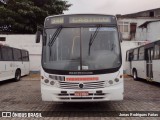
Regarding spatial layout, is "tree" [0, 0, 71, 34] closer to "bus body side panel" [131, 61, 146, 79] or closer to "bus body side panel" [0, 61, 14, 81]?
"bus body side panel" [0, 61, 14, 81]

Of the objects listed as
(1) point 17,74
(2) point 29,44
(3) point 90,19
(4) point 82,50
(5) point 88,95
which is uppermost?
(3) point 90,19

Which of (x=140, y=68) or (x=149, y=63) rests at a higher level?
(x=149, y=63)

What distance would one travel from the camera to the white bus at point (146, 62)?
49.9 feet

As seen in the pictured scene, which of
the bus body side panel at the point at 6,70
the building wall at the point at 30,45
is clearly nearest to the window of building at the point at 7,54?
the bus body side panel at the point at 6,70

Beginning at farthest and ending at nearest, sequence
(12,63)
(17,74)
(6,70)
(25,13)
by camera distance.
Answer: (25,13) < (17,74) < (12,63) < (6,70)

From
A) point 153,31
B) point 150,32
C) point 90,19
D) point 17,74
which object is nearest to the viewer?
point 90,19

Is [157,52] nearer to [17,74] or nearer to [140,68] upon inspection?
[140,68]

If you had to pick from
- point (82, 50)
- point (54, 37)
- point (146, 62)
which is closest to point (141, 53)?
point (146, 62)

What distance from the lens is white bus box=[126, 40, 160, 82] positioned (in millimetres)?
15211

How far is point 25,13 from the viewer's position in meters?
30.1

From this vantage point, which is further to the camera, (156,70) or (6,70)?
(6,70)

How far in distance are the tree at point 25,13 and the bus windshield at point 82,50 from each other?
22528 mm

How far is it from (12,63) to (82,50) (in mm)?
11619

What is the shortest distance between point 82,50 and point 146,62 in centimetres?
975
